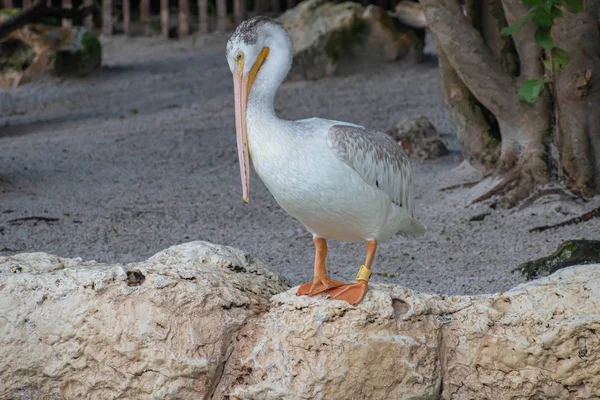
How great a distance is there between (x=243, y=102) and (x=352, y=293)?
0.78m

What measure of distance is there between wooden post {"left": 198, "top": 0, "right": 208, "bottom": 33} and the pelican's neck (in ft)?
27.7

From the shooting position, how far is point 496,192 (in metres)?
5.71

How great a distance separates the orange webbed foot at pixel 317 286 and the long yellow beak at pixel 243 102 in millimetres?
377

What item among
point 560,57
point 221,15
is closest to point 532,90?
point 560,57

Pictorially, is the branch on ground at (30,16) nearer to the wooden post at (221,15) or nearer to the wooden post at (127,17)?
the wooden post at (127,17)

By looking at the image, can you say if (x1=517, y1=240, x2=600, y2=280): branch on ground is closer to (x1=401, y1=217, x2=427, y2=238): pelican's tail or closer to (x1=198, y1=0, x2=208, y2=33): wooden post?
(x1=401, y1=217, x2=427, y2=238): pelican's tail

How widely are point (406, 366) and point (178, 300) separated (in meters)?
0.80

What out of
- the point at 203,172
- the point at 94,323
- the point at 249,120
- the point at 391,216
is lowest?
the point at 203,172

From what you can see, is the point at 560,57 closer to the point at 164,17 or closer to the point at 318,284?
the point at 318,284

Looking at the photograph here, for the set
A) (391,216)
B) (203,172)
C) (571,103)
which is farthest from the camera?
(203,172)

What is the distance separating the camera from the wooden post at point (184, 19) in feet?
37.7

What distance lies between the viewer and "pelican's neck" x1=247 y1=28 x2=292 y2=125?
3.24 m

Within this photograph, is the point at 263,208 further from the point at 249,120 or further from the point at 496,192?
the point at 249,120

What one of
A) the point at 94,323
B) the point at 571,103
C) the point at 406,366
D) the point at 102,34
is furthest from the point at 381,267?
the point at 102,34
